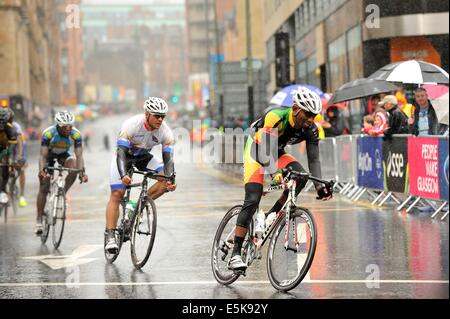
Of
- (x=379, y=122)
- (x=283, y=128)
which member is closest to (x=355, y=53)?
(x=379, y=122)

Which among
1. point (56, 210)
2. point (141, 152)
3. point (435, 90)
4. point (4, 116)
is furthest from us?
point (435, 90)

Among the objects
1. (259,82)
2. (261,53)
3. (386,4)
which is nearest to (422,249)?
(386,4)

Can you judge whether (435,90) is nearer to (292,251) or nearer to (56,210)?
(56,210)

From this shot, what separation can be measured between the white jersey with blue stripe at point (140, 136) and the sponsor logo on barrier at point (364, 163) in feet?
26.6

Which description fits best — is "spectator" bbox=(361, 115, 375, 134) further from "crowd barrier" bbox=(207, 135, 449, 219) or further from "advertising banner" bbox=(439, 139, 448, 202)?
"advertising banner" bbox=(439, 139, 448, 202)

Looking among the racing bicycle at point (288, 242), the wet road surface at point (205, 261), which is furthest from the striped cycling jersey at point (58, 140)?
the racing bicycle at point (288, 242)

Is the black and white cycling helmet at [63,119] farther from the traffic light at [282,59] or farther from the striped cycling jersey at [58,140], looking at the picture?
the traffic light at [282,59]

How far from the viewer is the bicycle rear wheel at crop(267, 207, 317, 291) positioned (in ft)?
28.0

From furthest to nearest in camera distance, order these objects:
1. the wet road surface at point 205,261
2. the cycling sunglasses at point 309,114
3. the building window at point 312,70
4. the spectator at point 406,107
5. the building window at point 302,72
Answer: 1. the building window at point 302,72
2. the building window at point 312,70
3. the spectator at point 406,107
4. the wet road surface at point 205,261
5. the cycling sunglasses at point 309,114

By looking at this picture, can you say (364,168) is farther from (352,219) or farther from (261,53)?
(261,53)

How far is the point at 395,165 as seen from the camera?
56.9ft

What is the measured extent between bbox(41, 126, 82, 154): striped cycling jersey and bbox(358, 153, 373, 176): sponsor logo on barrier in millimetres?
6466

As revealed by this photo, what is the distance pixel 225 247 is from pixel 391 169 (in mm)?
8627

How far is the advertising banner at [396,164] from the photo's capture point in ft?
55.4
